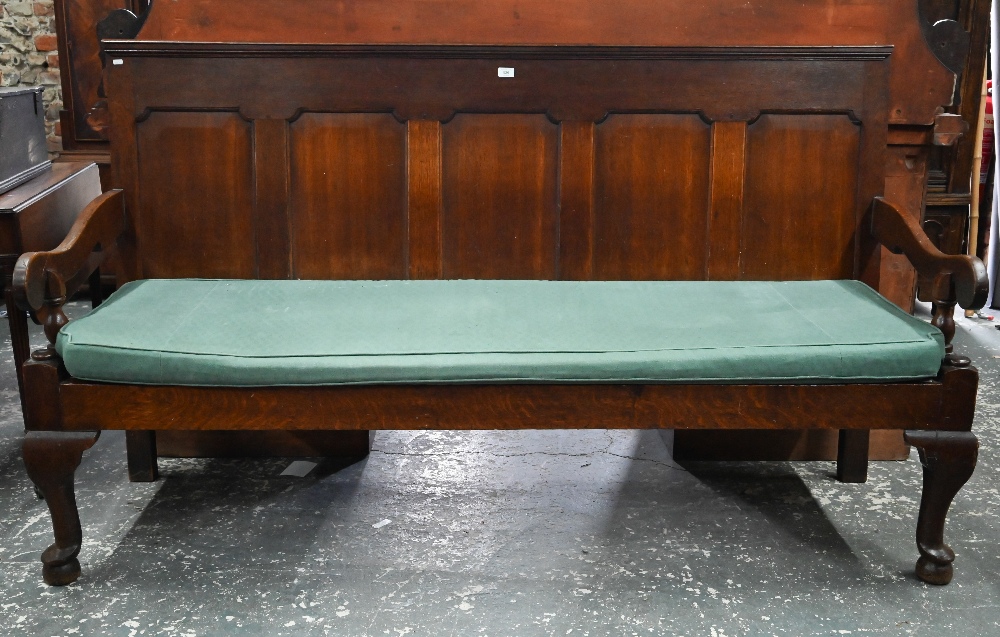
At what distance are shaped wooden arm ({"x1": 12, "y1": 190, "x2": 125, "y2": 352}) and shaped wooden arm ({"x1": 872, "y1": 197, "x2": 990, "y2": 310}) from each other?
205 centimetres

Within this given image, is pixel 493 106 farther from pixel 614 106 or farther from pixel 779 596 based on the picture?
pixel 779 596

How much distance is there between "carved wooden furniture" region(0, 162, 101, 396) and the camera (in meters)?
2.71

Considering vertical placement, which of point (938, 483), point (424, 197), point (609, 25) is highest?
point (609, 25)

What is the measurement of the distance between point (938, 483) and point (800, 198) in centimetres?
92

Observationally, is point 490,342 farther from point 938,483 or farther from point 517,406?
point 938,483

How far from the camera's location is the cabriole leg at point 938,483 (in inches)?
91.4

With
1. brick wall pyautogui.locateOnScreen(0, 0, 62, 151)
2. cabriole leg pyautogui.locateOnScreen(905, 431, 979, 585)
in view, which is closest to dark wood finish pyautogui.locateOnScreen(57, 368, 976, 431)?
cabriole leg pyautogui.locateOnScreen(905, 431, 979, 585)

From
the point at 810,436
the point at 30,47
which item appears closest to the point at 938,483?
the point at 810,436

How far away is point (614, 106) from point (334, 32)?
0.89 m

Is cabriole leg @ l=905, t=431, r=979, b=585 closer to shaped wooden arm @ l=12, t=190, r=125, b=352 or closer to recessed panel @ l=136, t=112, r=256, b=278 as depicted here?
recessed panel @ l=136, t=112, r=256, b=278

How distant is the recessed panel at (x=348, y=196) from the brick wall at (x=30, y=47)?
9.75ft

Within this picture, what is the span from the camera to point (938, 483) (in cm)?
235

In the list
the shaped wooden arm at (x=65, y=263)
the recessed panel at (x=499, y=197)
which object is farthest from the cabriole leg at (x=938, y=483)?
the shaped wooden arm at (x=65, y=263)

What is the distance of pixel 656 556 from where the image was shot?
2510 mm
